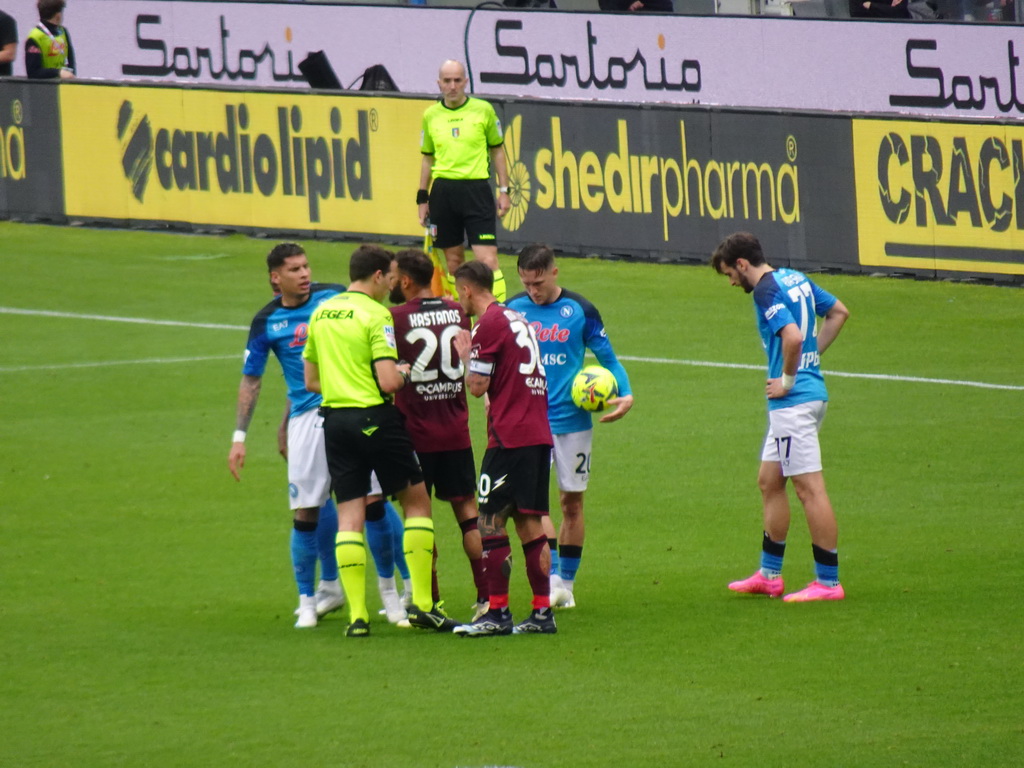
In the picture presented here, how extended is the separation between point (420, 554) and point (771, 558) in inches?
82.2

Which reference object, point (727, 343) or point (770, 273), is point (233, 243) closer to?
point (727, 343)

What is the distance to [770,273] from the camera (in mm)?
9789

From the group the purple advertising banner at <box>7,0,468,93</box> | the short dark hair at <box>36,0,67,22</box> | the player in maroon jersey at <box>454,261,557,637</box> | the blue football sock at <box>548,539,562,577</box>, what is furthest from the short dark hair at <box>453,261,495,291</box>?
the short dark hair at <box>36,0,67,22</box>

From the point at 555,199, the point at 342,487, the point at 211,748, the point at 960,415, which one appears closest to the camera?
the point at 211,748

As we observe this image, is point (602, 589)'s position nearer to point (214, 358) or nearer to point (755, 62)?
point (214, 358)

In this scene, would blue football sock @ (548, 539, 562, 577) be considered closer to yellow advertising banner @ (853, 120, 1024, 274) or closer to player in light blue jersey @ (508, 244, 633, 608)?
player in light blue jersey @ (508, 244, 633, 608)

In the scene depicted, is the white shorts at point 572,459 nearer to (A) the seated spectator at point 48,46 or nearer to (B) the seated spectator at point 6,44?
(A) the seated spectator at point 48,46

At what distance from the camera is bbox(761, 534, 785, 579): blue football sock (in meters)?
10.0

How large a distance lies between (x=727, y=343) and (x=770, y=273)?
27.4 feet

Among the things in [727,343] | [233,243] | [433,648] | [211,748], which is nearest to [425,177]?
[727,343]

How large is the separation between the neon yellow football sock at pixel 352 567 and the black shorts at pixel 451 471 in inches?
21.6

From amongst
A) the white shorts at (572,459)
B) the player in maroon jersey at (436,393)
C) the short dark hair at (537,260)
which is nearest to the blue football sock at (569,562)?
the white shorts at (572,459)

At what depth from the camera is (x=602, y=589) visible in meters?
10.4

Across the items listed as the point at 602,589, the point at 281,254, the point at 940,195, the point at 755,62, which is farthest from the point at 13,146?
the point at 602,589
